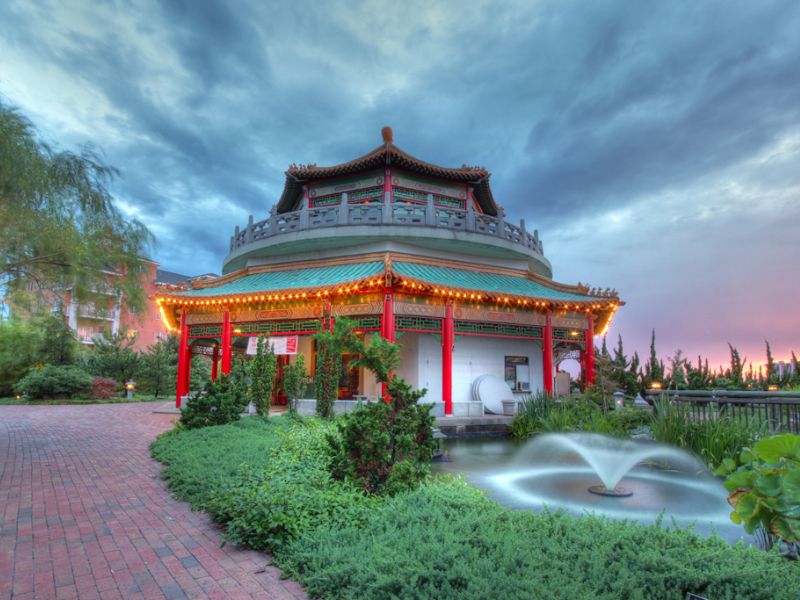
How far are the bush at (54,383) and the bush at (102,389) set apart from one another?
1.63 ft

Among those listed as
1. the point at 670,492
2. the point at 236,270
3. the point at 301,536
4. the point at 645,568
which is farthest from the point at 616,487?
the point at 236,270

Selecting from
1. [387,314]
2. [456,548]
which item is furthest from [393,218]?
[456,548]

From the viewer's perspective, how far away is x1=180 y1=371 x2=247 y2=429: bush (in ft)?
39.4

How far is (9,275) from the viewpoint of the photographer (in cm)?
1116

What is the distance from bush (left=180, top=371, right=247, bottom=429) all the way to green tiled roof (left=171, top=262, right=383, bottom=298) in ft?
17.6

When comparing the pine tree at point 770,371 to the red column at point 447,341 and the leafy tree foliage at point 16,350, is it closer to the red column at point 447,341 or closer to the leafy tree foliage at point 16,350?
the red column at point 447,341

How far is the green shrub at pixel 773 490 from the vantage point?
187 centimetres

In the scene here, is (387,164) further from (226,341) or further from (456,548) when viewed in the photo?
(456,548)

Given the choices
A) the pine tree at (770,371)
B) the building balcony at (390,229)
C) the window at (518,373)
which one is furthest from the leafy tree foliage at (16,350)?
the pine tree at (770,371)

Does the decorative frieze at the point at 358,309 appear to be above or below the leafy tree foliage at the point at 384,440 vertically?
above

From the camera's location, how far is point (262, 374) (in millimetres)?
14445


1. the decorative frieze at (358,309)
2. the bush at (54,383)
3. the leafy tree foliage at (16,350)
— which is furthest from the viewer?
the leafy tree foliage at (16,350)

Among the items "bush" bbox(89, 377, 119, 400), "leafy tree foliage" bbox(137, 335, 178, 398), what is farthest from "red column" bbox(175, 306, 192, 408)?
"leafy tree foliage" bbox(137, 335, 178, 398)

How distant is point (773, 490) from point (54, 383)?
96.2 feet
